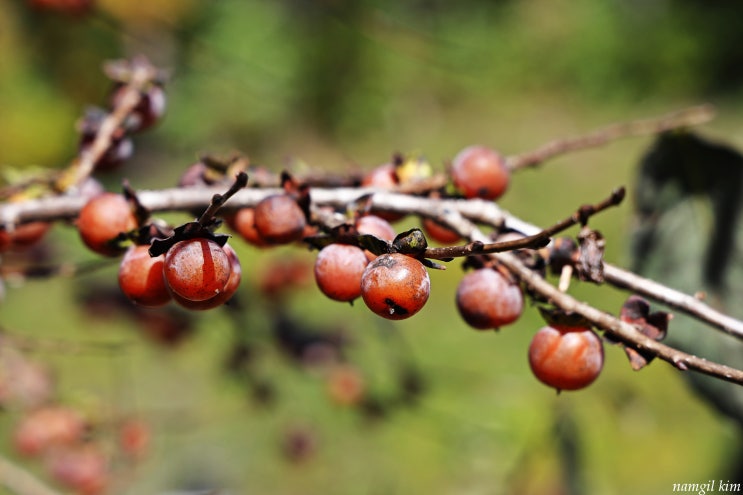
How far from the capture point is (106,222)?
1.51 ft

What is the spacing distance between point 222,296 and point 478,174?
0.24 m

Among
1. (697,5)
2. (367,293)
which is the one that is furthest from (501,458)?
(697,5)

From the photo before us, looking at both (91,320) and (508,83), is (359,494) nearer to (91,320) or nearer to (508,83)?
(91,320)

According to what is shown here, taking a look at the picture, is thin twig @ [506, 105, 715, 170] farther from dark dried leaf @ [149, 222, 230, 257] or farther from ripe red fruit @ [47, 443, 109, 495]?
ripe red fruit @ [47, 443, 109, 495]

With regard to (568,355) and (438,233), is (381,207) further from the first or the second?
(568,355)

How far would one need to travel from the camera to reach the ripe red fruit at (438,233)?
20.7 inches

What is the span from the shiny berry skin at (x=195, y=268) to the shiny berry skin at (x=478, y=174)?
234 millimetres

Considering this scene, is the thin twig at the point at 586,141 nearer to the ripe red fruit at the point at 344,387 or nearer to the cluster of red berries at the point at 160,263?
the cluster of red berries at the point at 160,263

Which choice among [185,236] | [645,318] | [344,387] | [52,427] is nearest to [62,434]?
[52,427]

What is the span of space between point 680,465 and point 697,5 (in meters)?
5.73

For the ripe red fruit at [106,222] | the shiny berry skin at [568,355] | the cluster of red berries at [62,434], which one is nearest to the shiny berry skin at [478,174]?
the shiny berry skin at [568,355]

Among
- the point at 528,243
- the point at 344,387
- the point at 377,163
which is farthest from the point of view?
the point at 377,163

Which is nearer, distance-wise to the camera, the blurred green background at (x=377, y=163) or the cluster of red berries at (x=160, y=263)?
the cluster of red berries at (x=160, y=263)

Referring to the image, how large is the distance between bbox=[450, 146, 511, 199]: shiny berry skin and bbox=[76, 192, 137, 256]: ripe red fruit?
25 cm
